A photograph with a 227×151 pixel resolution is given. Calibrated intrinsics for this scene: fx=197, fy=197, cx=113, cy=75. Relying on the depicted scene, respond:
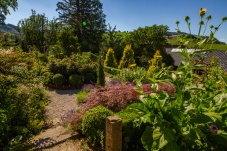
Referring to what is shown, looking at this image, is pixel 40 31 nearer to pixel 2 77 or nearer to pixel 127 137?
pixel 2 77

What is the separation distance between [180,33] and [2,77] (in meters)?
4.09

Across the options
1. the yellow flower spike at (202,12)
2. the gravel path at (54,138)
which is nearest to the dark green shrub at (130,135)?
the gravel path at (54,138)

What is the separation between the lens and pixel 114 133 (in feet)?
9.16

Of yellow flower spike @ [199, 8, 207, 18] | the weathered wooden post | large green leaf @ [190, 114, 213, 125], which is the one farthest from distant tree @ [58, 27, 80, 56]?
large green leaf @ [190, 114, 213, 125]

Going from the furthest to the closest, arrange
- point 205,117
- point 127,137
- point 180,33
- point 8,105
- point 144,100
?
1. point 8,105
2. point 127,137
3. point 180,33
4. point 144,100
5. point 205,117

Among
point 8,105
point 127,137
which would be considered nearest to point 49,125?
point 8,105

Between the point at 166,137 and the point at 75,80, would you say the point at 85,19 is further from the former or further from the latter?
the point at 166,137

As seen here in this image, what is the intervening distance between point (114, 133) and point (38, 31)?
1908 centimetres

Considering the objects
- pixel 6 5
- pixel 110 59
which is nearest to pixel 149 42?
pixel 110 59

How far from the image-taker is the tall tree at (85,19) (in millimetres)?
26938

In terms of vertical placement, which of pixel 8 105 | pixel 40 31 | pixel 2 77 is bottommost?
pixel 8 105

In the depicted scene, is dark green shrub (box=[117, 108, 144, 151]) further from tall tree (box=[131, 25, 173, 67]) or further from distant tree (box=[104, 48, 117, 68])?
tall tree (box=[131, 25, 173, 67])

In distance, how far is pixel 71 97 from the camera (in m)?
8.62

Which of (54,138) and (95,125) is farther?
(54,138)
